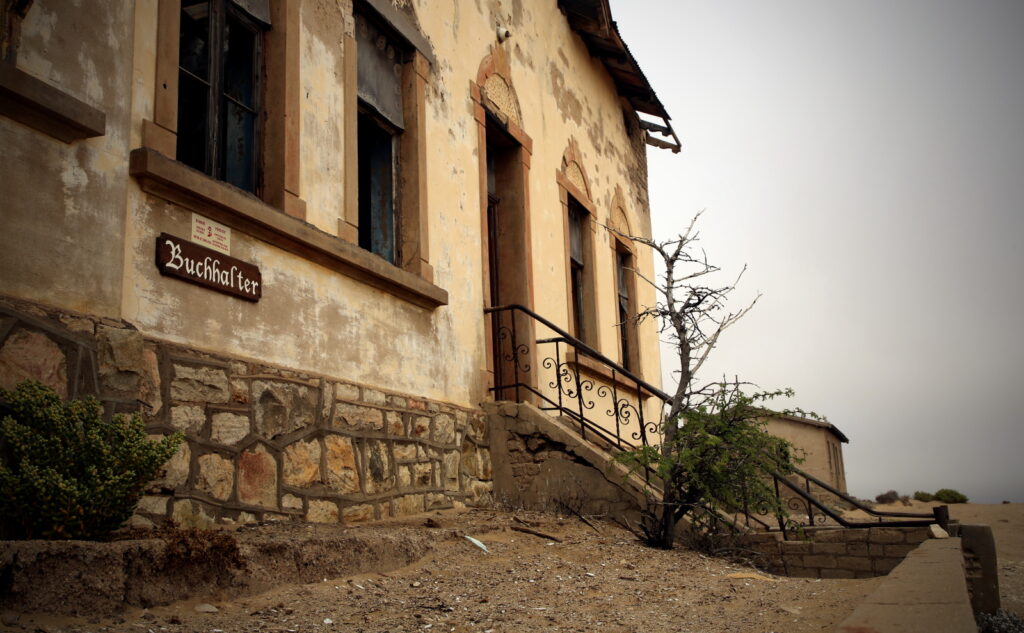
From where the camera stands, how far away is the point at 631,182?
48.3 feet

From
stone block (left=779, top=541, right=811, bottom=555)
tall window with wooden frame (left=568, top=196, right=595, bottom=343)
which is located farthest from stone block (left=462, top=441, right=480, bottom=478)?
tall window with wooden frame (left=568, top=196, right=595, bottom=343)

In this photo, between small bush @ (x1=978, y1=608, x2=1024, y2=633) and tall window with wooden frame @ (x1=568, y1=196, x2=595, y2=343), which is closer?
small bush @ (x1=978, y1=608, x2=1024, y2=633)

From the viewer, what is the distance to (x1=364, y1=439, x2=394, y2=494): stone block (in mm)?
6348

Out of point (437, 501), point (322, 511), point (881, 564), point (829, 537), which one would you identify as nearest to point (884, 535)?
point (881, 564)

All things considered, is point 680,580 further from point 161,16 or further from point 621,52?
point 621,52

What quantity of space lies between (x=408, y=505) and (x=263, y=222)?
2520 mm

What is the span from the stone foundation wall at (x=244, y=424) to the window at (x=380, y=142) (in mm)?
1515

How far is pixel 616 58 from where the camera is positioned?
1362cm

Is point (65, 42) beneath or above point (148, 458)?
above

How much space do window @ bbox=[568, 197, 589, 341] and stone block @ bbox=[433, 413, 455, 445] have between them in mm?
4634

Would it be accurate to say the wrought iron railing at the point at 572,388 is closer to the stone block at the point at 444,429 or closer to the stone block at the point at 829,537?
the stone block at the point at 829,537

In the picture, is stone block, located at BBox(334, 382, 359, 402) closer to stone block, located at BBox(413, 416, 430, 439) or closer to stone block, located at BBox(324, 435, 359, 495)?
stone block, located at BBox(324, 435, 359, 495)

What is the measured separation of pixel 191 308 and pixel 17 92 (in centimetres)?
140

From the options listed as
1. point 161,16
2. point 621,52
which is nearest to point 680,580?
point 161,16
